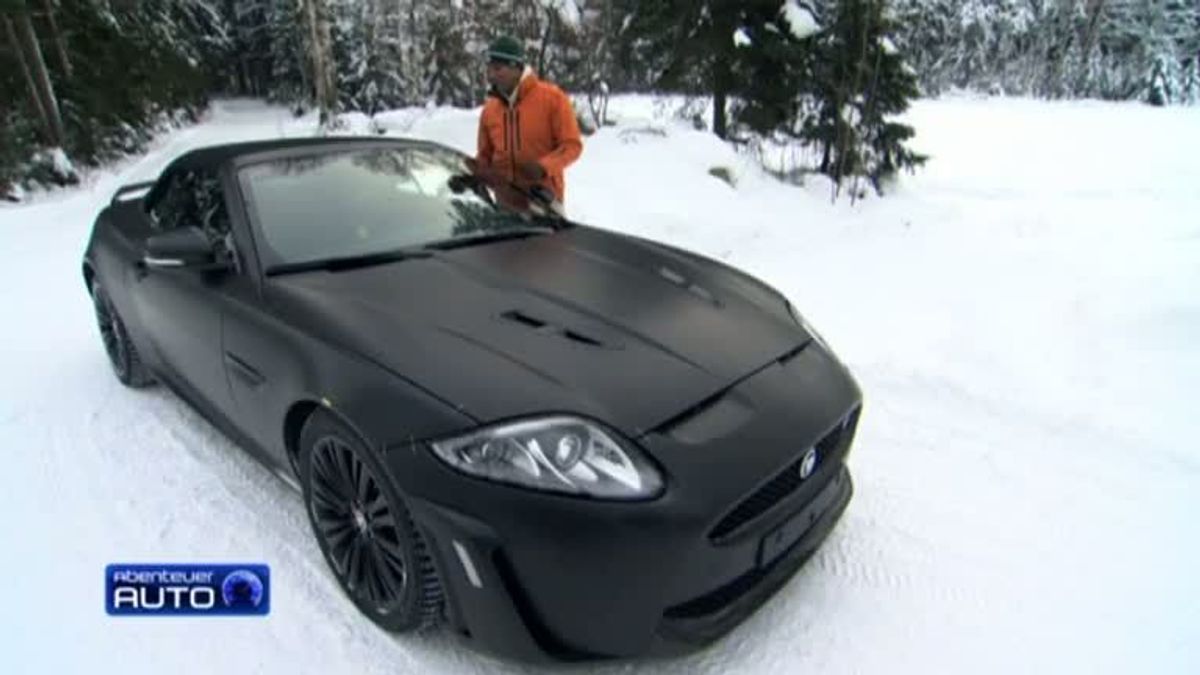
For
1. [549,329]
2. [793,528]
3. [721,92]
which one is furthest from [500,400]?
[721,92]

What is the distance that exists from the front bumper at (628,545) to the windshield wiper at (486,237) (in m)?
1.16

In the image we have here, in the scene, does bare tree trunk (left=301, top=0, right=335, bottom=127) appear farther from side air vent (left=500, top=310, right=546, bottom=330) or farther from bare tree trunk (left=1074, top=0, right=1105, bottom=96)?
bare tree trunk (left=1074, top=0, right=1105, bottom=96)

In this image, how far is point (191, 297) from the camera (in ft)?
8.92

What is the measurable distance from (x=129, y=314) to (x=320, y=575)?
1941 millimetres

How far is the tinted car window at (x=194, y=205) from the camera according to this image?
273cm

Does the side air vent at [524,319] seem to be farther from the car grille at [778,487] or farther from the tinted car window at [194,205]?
the tinted car window at [194,205]

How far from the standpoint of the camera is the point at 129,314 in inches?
134

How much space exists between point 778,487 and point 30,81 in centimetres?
1674

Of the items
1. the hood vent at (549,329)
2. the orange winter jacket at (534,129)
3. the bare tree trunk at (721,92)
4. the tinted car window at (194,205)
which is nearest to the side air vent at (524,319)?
the hood vent at (549,329)

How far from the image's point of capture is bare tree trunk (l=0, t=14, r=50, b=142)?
42.9 ft

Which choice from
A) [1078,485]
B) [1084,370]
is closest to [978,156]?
[1084,370]

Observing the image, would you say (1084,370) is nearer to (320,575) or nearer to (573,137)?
(573,137)

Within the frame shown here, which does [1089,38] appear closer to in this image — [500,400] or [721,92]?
[721,92]

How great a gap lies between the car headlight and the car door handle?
3.10ft
